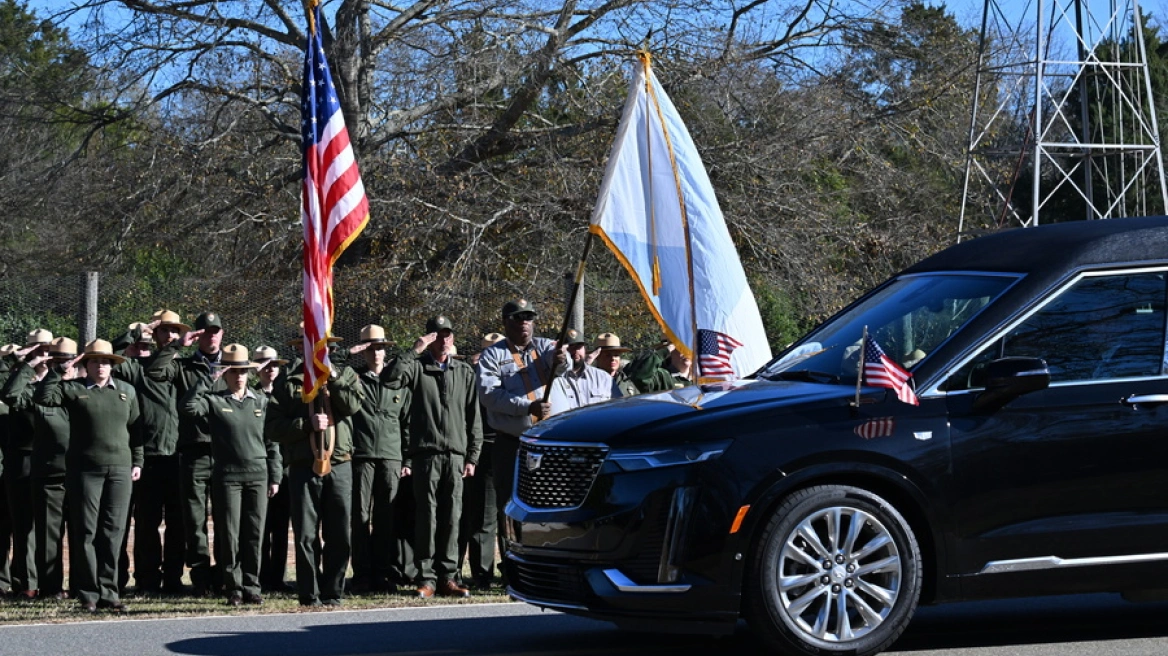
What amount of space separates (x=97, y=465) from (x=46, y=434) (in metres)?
0.90

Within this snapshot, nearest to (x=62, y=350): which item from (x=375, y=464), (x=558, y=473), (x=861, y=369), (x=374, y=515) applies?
(x=375, y=464)

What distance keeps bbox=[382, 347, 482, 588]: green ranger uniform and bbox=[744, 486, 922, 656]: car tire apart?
5.31 m

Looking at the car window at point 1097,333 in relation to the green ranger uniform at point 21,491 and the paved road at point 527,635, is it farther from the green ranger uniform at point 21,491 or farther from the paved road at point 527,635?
the green ranger uniform at point 21,491

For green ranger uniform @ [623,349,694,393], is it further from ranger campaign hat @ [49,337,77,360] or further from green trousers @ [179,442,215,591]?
ranger campaign hat @ [49,337,77,360]

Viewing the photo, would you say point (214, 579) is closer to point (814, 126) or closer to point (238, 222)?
point (238, 222)

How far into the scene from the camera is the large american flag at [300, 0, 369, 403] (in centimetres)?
1032

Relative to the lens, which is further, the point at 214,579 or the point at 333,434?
the point at 214,579

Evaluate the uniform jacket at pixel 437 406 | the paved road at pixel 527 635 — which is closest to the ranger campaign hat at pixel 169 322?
the uniform jacket at pixel 437 406

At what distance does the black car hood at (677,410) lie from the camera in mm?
7195

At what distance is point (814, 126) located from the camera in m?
21.7

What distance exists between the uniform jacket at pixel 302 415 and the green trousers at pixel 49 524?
2082mm

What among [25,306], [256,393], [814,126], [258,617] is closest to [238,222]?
[25,306]

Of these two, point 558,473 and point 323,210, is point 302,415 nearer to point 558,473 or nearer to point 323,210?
point 323,210

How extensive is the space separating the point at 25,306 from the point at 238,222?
261 inches
